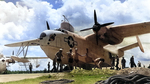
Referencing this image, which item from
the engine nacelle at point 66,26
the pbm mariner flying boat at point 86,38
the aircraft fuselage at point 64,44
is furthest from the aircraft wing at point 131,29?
the engine nacelle at point 66,26

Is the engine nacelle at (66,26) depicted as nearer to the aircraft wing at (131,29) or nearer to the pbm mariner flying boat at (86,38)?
→ the pbm mariner flying boat at (86,38)

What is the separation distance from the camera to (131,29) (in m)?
14.5

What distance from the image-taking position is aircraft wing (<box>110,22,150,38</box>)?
44.8 ft

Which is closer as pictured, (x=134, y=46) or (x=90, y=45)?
(x=90, y=45)

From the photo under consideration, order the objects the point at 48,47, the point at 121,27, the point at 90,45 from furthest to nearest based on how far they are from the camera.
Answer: the point at 90,45, the point at 121,27, the point at 48,47

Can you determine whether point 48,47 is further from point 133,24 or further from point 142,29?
point 142,29

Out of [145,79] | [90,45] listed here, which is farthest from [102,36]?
[145,79]

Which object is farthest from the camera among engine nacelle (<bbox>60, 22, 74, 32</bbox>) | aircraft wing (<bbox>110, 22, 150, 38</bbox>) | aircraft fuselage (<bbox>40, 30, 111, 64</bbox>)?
engine nacelle (<bbox>60, 22, 74, 32</bbox>)

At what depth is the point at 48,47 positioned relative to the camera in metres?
12.5

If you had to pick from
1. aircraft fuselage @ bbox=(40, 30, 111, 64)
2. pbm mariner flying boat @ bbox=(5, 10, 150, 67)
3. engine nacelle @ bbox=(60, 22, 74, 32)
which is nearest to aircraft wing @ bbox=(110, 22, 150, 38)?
pbm mariner flying boat @ bbox=(5, 10, 150, 67)

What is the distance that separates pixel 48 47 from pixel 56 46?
760 mm

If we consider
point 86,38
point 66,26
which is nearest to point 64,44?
point 66,26

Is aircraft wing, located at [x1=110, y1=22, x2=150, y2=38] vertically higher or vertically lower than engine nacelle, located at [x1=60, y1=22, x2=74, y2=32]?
lower

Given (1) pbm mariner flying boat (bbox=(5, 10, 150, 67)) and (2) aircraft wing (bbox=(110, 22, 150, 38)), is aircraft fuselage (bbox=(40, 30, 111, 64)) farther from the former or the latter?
(2) aircraft wing (bbox=(110, 22, 150, 38))
